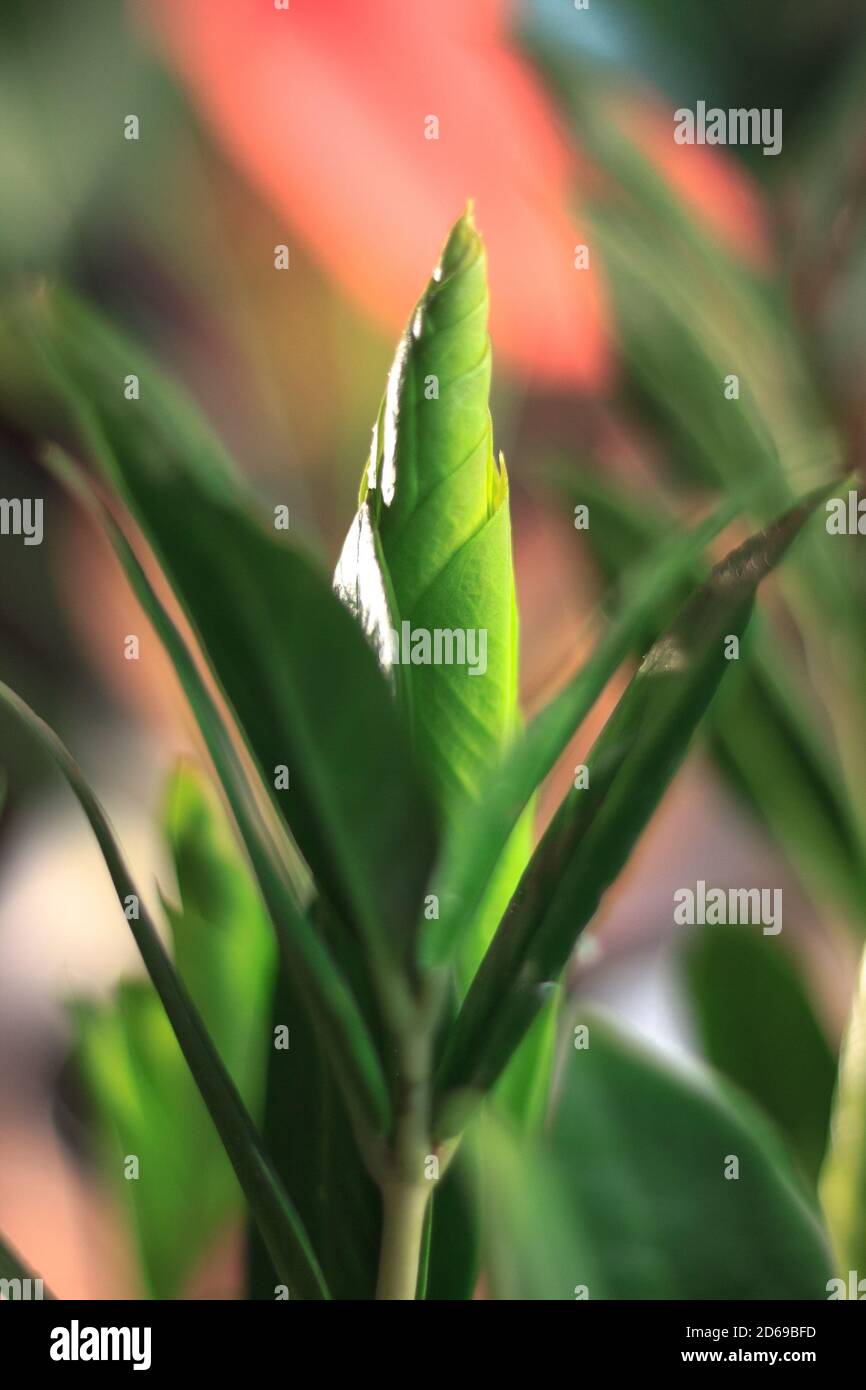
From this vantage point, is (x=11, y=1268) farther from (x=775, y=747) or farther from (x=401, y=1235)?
(x=775, y=747)

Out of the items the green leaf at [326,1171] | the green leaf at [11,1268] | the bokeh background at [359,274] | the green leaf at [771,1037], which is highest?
the bokeh background at [359,274]

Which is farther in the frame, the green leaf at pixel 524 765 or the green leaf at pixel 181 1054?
the green leaf at pixel 181 1054

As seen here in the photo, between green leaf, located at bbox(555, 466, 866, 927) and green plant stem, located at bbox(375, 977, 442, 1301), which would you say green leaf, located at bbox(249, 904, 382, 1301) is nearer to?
green plant stem, located at bbox(375, 977, 442, 1301)

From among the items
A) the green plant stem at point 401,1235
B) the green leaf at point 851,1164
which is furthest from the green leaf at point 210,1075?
the green leaf at point 851,1164

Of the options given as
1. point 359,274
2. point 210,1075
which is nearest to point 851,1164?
point 210,1075

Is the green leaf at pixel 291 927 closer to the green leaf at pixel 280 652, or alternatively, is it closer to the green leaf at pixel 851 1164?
the green leaf at pixel 280 652
